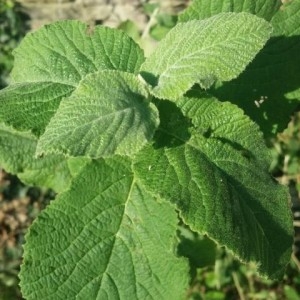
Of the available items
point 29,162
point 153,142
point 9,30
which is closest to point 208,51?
point 153,142

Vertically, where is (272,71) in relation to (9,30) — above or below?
above

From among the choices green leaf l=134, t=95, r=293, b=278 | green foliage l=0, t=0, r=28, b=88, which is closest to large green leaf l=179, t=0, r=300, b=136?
green leaf l=134, t=95, r=293, b=278

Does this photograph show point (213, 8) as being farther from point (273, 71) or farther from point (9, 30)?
point (9, 30)

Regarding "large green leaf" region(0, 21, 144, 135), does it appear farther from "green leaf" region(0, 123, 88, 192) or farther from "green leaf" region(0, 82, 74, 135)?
"green leaf" region(0, 123, 88, 192)

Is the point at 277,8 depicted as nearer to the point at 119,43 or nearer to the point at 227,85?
the point at 227,85

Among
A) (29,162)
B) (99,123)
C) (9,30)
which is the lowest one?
(9,30)
